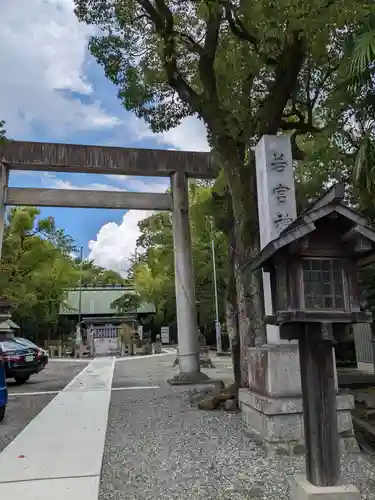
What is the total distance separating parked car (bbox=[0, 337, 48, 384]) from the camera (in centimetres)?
1197

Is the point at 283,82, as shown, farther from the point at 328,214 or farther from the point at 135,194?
the point at 135,194

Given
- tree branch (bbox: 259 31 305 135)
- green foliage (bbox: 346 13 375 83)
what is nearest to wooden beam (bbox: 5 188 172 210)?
tree branch (bbox: 259 31 305 135)

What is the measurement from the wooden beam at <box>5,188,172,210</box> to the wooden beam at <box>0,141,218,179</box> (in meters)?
0.60

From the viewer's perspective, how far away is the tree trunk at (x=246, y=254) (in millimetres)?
7113

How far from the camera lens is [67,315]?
33.1 meters

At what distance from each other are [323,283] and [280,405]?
2.17 metres

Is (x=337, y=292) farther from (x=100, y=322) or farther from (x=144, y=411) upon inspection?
(x=100, y=322)

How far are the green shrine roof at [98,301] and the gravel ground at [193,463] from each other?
81.8 ft

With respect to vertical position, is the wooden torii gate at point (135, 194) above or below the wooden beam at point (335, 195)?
above

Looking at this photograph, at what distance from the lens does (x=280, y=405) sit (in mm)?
5262

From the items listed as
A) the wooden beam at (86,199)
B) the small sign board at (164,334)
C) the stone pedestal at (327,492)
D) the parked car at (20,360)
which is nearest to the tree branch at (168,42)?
the wooden beam at (86,199)

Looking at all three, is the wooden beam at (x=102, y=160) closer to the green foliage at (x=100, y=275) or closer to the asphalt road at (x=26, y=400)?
the asphalt road at (x=26, y=400)

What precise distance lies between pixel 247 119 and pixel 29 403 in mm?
7061

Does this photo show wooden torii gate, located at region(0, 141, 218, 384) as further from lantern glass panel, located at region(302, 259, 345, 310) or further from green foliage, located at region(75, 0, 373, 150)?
lantern glass panel, located at region(302, 259, 345, 310)
